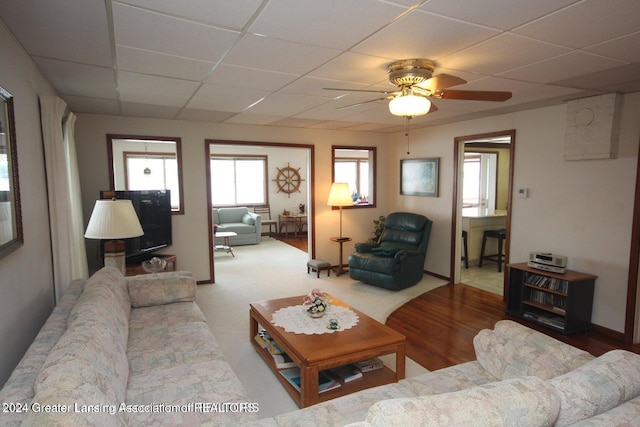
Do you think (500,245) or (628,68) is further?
(500,245)

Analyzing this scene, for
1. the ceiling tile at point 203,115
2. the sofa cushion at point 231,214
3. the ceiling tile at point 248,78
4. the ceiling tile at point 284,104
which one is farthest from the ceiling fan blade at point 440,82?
the sofa cushion at point 231,214

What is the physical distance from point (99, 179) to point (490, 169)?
6.78 meters

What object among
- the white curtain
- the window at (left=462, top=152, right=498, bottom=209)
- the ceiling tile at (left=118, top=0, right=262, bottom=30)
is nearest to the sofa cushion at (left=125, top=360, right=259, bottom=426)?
the white curtain

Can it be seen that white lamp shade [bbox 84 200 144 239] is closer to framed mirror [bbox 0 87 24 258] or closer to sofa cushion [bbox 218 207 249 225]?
framed mirror [bbox 0 87 24 258]

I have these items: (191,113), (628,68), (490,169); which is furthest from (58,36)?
(490,169)

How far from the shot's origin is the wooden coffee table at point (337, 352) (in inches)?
89.4

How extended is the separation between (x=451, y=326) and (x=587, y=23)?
288cm

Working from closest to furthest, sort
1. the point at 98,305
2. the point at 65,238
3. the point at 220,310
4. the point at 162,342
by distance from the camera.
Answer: the point at 98,305
the point at 162,342
the point at 65,238
the point at 220,310

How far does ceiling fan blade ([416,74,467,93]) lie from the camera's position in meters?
2.33

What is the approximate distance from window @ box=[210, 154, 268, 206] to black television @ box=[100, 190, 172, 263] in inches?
188

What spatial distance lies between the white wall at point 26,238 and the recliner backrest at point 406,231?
4.37 m

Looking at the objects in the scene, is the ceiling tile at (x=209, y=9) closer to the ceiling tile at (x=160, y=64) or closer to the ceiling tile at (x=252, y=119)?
the ceiling tile at (x=160, y=64)

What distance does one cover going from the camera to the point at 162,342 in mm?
2357

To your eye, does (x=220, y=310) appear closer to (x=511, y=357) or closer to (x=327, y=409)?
(x=327, y=409)
